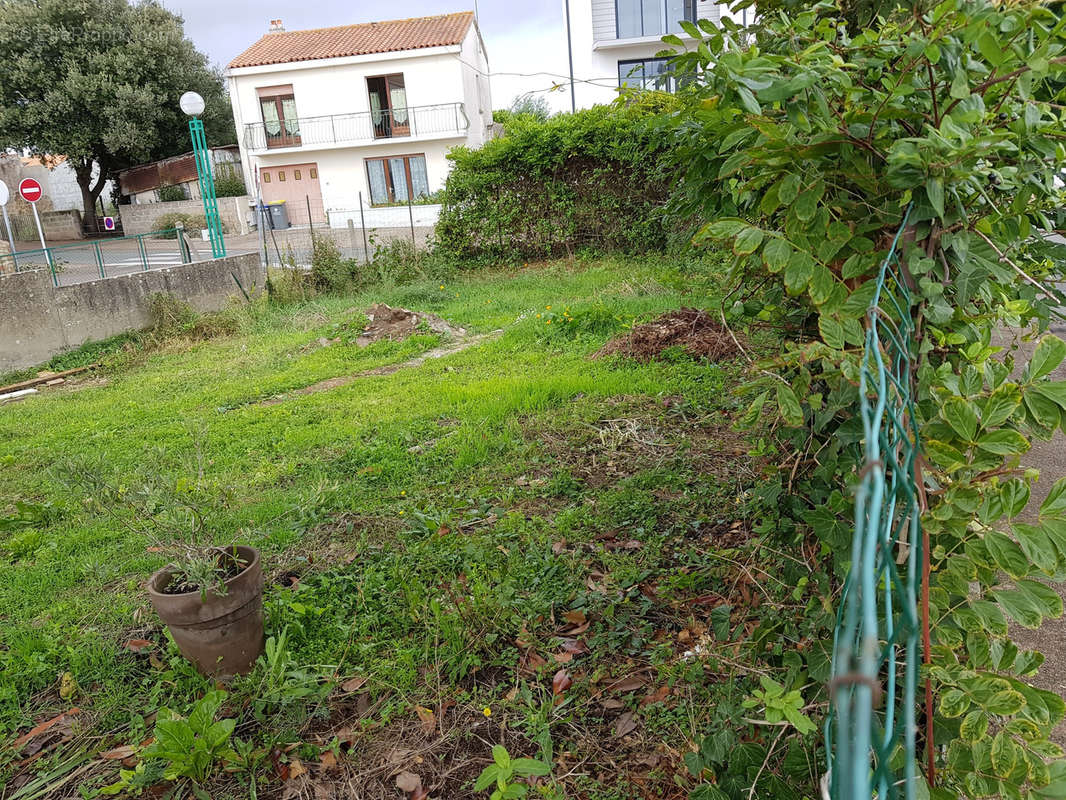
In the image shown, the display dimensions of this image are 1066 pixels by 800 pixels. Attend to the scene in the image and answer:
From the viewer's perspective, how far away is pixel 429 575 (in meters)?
3.31

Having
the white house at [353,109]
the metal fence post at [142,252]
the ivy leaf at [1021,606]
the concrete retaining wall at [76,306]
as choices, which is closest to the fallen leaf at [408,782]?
the ivy leaf at [1021,606]

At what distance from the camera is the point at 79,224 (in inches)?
1069

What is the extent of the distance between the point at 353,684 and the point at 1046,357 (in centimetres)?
247

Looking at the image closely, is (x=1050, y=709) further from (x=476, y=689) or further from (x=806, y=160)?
(x=476, y=689)

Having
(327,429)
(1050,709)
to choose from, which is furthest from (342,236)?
(1050,709)

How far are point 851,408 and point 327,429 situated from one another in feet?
14.8

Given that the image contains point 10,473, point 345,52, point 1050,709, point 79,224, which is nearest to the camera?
point 1050,709

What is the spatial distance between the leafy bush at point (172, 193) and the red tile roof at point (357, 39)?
5142mm

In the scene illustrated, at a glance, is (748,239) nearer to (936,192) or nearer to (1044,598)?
(936,192)

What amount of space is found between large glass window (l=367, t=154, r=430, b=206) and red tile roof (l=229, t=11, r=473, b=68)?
3.70 metres

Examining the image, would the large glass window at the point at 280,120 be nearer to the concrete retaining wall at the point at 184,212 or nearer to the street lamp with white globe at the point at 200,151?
the concrete retaining wall at the point at 184,212

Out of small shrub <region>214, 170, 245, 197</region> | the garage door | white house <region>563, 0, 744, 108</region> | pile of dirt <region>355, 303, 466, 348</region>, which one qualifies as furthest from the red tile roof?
pile of dirt <region>355, 303, 466, 348</region>

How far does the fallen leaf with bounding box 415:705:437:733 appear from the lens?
8.10ft

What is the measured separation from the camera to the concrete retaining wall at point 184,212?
25.5 m
